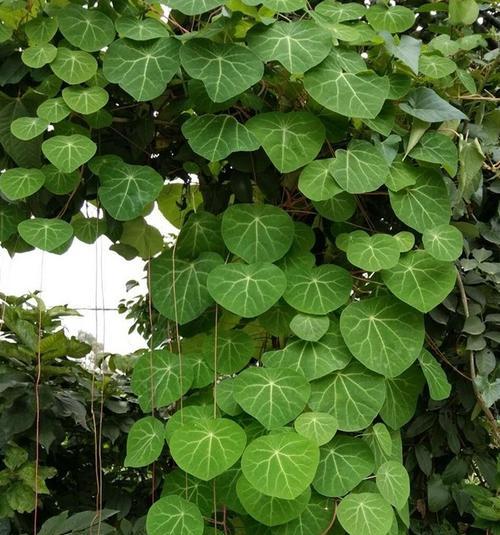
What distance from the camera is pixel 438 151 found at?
1.34 m

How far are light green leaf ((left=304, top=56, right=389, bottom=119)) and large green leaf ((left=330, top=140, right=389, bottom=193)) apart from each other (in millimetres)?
Answer: 86

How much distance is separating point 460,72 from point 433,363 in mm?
588

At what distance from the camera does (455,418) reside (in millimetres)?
1634

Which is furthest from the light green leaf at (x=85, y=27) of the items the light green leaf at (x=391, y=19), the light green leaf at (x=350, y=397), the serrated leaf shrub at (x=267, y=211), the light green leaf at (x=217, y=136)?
the light green leaf at (x=350, y=397)

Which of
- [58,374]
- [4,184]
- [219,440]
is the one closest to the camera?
[219,440]

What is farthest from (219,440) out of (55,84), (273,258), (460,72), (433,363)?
(460,72)

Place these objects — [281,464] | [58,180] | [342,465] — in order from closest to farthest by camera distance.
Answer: [281,464] → [342,465] → [58,180]

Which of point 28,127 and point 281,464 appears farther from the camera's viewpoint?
point 28,127

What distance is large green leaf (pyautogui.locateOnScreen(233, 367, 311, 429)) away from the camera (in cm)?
117

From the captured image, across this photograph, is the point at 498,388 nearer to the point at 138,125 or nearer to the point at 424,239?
the point at 424,239

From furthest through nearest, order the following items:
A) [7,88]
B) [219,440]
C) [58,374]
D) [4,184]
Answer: [58,374] < [7,88] < [4,184] < [219,440]

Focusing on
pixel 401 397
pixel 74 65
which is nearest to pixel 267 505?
pixel 401 397

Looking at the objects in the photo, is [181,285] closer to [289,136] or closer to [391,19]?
[289,136]

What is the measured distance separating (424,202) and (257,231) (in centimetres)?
32
